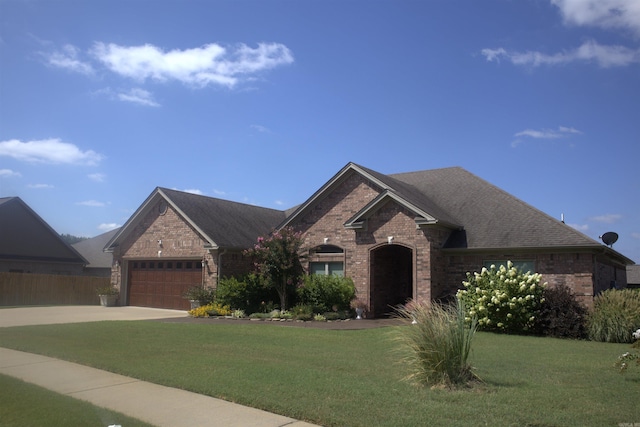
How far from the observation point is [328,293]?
71.5 feet

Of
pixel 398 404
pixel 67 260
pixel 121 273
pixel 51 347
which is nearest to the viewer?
pixel 398 404

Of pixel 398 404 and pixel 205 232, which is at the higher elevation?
pixel 205 232

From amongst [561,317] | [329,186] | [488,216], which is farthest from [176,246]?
[561,317]

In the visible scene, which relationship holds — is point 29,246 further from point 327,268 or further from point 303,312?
point 303,312

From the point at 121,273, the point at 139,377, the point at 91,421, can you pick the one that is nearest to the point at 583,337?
the point at 139,377

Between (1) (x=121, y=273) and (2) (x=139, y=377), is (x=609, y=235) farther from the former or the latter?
(1) (x=121, y=273)

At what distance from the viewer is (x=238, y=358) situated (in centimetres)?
1130

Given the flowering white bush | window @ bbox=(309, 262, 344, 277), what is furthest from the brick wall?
the flowering white bush

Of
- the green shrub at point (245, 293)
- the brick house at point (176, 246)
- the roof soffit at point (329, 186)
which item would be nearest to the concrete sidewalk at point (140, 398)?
the green shrub at point (245, 293)

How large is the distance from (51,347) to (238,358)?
5.21 meters

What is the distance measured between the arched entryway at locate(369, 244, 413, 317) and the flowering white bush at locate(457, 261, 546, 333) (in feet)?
17.1

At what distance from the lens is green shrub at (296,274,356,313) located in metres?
21.8

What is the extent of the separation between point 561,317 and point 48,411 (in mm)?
14723

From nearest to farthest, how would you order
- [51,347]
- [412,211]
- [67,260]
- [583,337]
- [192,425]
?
[192,425]
[51,347]
[583,337]
[412,211]
[67,260]
